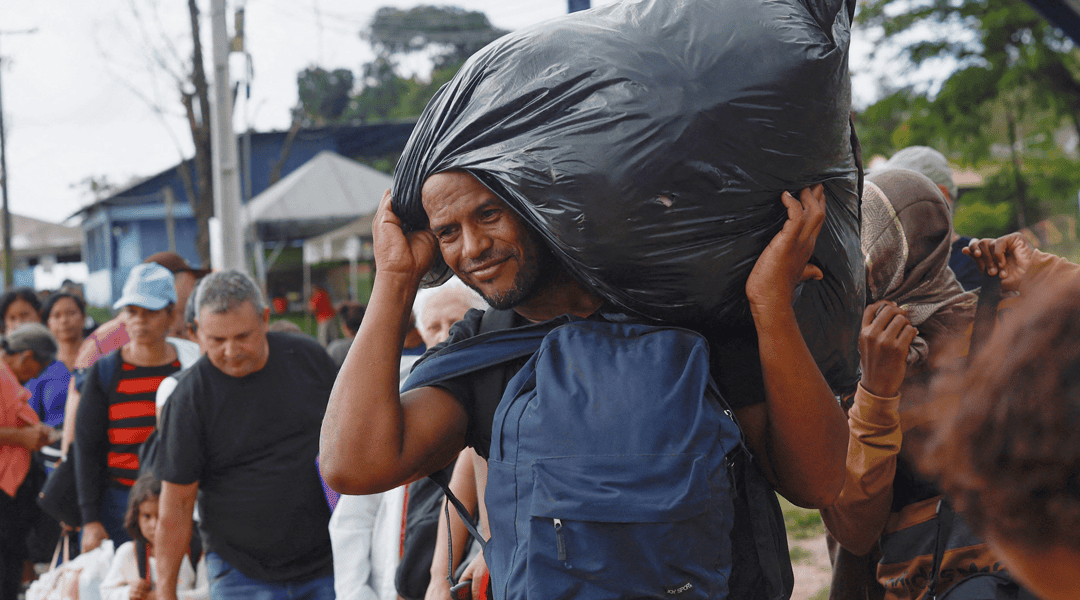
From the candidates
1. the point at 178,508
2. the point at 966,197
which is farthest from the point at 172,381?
the point at 966,197

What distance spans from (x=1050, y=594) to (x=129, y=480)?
4339 millimetres

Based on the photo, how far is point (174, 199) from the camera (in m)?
26.2

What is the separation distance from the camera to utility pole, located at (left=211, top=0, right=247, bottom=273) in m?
7.37

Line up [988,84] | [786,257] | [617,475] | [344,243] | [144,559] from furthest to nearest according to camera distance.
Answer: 1. [344,243]
2. [988,84]
3. [144,559]
4. [786,257]
5. [617,475]

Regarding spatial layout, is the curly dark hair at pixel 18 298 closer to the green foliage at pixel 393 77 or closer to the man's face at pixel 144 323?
the man's face at pixel 144 323

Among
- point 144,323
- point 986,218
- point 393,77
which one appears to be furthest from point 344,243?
point 393,77

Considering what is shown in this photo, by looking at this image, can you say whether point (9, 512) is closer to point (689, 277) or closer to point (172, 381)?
point (172, 381)

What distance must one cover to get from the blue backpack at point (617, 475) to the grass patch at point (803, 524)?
5095 millimetres

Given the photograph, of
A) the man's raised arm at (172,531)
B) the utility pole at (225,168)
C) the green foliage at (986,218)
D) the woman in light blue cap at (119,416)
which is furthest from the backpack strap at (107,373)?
the green foliage at (986,218)

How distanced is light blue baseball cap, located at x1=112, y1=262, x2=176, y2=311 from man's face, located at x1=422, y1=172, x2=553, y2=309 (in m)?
3.43

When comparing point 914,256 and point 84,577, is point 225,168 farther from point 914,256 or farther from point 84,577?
point 914,256

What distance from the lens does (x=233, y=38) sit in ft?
28.0

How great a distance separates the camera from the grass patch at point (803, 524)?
20.1 feet

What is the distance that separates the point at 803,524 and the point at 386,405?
18.1 ft
